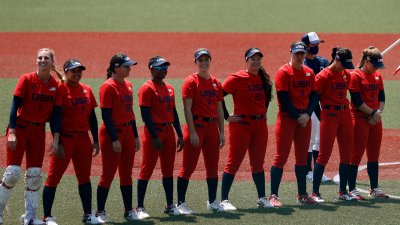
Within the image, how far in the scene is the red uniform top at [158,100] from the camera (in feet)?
28.7

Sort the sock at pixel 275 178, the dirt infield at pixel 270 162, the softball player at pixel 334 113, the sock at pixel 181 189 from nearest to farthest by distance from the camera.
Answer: the sock at pixel 181 189
the sock at pixel 275 178
the softball player at pixel 334 113
the dirt infield at pixel 270 162

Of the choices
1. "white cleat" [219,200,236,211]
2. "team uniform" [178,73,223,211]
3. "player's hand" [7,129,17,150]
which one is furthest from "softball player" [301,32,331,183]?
"player's hand" [7,129,17,150]

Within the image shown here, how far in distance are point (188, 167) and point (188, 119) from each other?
58cm

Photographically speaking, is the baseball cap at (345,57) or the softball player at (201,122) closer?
the softball player at (201,122)

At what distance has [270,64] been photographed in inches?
801

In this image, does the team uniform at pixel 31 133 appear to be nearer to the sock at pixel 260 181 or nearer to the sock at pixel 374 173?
the sock at pixel 260 181

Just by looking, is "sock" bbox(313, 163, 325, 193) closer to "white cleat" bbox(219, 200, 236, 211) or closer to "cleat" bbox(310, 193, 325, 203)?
"cleat" bbox(310, 193, 325, 203)

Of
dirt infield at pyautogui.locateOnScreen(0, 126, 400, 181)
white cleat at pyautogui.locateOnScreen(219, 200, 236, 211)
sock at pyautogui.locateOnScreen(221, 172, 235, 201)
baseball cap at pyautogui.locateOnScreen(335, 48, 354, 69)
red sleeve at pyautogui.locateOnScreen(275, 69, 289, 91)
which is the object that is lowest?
white cleat at pyautogui.locateOnScreen(219, 200, 236, 211)

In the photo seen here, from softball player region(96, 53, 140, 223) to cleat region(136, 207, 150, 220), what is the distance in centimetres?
7

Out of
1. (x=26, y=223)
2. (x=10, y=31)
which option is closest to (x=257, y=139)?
(x=26, y=223)

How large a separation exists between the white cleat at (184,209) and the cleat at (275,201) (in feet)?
3.24

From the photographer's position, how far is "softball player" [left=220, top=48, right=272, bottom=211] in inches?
363

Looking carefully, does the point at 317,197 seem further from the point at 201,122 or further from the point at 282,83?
the point at 201,122

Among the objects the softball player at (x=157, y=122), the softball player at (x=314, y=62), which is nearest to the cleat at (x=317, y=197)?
the softball player at (x=314, y=62)
